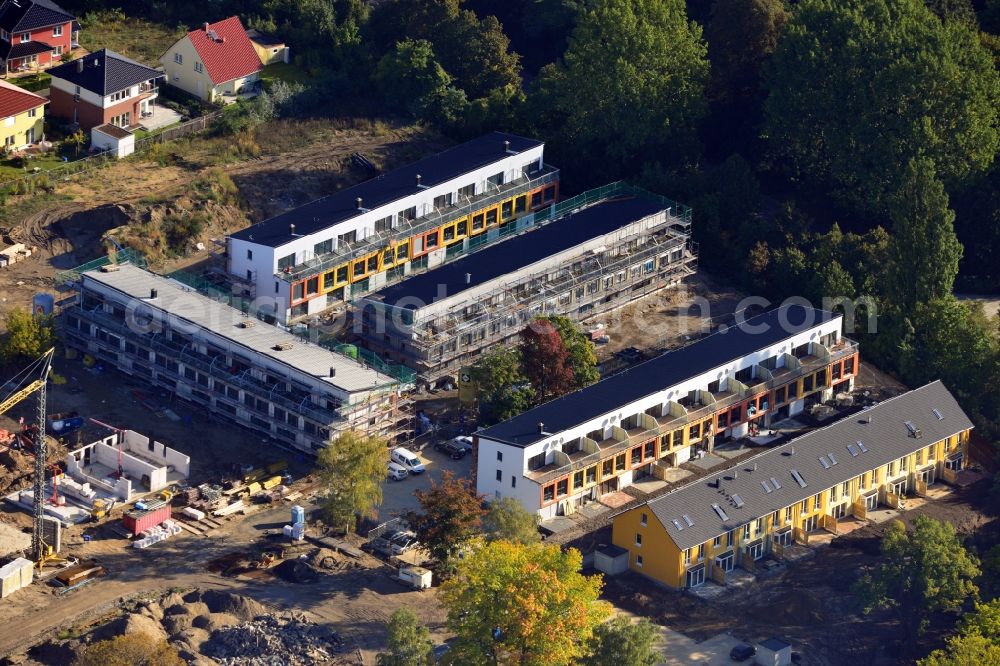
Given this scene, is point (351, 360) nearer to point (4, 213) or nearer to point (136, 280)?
point (136, 280)

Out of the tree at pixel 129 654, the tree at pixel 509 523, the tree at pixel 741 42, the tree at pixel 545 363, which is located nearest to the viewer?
the tree at pixel 129 654

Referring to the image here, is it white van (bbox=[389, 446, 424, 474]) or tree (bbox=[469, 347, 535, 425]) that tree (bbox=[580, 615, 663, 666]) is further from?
tree (bbox=[469, 347, 535, 425])

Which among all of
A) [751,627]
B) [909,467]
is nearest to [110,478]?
[751,627]

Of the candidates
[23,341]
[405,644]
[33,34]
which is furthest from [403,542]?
[33,34]

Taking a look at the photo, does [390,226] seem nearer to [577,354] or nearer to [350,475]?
[577,354]

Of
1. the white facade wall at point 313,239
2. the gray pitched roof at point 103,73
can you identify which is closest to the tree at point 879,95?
the white facade wall at point 313,239

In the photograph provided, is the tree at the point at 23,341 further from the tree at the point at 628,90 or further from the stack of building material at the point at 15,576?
the tree at the point at 628,90
